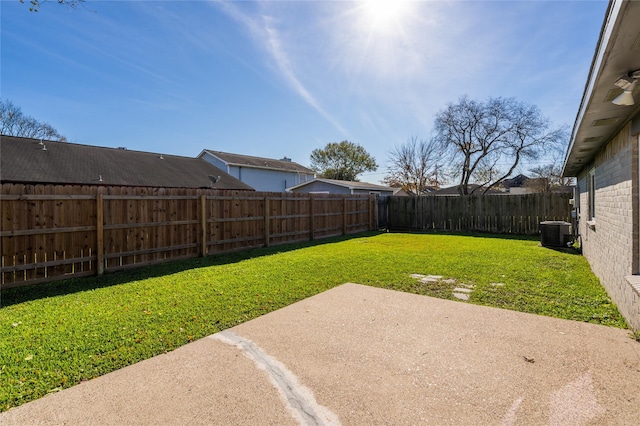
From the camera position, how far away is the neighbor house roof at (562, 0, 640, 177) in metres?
1.76

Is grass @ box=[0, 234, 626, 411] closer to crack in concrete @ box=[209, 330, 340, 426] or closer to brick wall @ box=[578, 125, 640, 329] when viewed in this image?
brick wall @ box=[578, 125, 640, 329]

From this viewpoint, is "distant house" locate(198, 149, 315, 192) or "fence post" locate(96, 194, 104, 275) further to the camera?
"distant house" locate(198, 149, 315, 192)

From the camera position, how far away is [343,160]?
4447 cm

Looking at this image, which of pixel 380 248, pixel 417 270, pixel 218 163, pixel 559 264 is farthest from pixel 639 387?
pixel 218 163

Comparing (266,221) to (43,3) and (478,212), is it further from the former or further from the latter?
(478,212)

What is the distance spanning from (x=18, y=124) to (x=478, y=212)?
3145 centimetres

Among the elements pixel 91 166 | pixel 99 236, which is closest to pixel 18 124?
pixel 91 166

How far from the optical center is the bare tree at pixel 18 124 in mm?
23125

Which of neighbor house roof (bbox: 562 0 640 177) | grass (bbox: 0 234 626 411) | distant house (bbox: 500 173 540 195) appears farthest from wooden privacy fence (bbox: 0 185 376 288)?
distant house (bbox: 500 173 540 195)

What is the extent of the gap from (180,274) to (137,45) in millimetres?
7561

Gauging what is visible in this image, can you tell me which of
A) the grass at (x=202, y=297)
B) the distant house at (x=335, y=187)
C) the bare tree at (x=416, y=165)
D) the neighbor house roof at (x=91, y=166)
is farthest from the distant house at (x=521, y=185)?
the neighbor house roof at (x=91, y=166)

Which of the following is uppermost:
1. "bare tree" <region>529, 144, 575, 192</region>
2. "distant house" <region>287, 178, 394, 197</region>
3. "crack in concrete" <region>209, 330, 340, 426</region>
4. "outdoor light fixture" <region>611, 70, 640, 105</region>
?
"bare tree" <region>529, 144, 575, 192</region>

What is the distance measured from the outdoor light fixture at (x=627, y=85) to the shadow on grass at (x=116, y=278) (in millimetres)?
6863

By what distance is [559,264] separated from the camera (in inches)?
272
